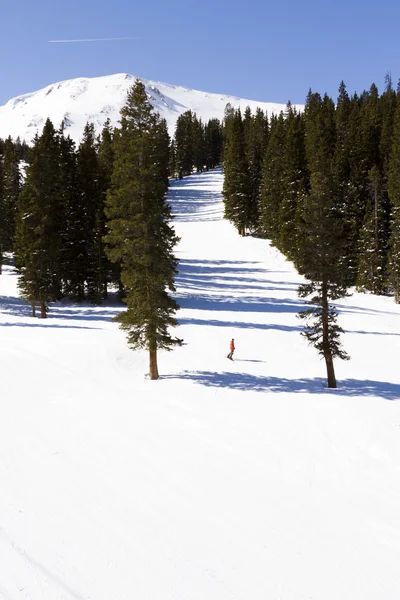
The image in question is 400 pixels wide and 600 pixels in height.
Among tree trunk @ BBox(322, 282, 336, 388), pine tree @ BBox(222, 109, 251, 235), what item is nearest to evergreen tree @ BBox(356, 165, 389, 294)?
pine tree @ BBox(222, 109, 251, 235)

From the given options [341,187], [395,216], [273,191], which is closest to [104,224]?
[273,191]

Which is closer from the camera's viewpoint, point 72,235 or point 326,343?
point 326,343

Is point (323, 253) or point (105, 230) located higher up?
point (105, 230)

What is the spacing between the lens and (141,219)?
19.0 meters

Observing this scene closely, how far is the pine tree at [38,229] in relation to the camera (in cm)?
3077

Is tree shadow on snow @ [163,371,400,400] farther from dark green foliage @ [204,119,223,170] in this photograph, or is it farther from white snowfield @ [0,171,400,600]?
dark green foliage @ [204,119,223,170]

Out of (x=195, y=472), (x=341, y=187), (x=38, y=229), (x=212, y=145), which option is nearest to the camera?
(x=195, y=472)

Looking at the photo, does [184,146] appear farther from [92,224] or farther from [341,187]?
[92,224]

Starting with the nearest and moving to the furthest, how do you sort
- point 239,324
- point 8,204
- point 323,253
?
1. point 323,253
2. point 239,324
3. point 8,204

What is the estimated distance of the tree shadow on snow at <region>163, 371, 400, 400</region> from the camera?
19.0m

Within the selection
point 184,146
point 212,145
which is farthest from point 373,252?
point 212,145

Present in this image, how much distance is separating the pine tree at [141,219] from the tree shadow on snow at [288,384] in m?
2.78

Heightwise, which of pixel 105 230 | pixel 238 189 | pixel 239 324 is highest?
pixel 238 189

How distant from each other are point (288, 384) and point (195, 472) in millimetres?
9611
